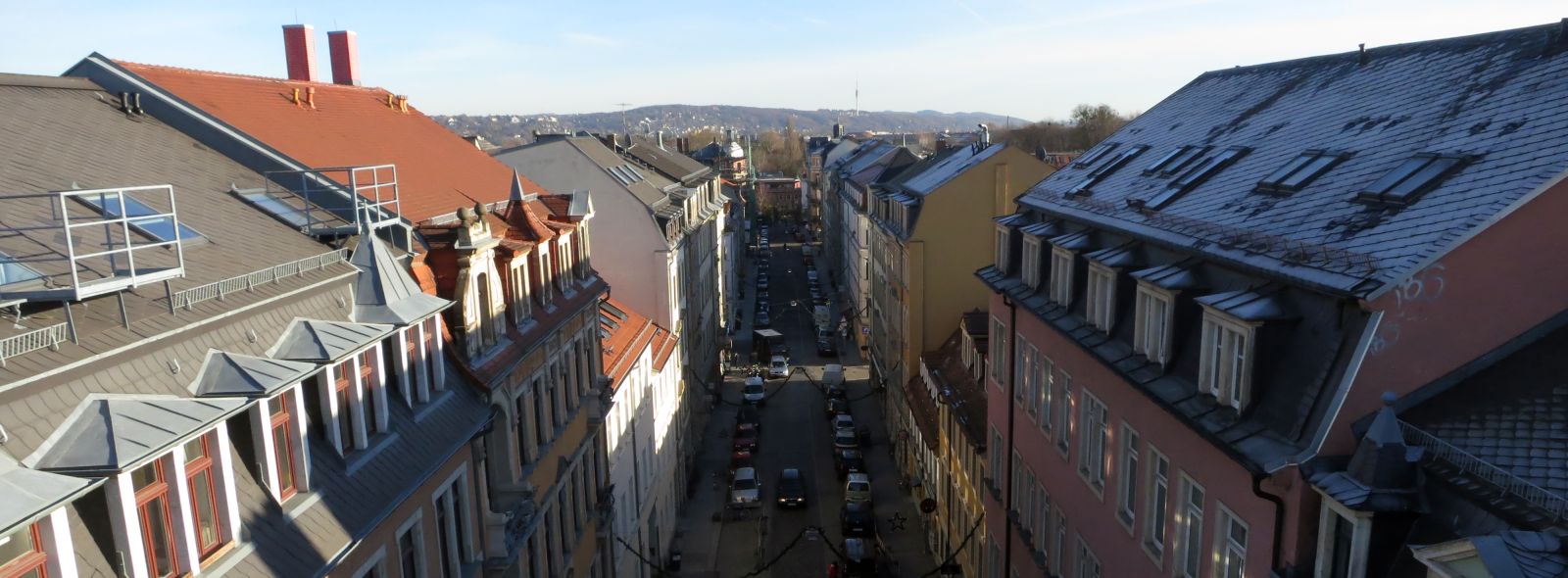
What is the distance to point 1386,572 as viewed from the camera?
9.70 metres

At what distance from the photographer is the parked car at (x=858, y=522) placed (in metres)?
35.7

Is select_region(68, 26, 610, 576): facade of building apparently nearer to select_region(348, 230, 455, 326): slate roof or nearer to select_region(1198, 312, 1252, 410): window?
select_region(348, 230, 455, 326): slate roof

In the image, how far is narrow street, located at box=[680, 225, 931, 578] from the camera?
34938 millimetres

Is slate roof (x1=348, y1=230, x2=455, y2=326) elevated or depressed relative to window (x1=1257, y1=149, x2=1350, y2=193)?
depressed

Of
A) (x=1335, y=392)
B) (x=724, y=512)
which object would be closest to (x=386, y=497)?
(x=1335, y=392)

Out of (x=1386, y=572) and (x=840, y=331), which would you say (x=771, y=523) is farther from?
(x=840, y=331)

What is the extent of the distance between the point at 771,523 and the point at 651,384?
7943 millimetres

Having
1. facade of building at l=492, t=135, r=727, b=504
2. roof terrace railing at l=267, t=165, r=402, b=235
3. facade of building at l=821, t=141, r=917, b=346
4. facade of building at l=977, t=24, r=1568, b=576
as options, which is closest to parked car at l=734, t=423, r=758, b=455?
facade of building at l=492, t=135, r=727, b=504

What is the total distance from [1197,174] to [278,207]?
52.4 ft

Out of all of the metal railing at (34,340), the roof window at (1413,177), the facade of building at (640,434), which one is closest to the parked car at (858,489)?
the facade of building at (640,434)

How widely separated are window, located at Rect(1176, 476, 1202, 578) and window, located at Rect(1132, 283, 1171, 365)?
2.02 metres

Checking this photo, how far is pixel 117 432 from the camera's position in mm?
7273

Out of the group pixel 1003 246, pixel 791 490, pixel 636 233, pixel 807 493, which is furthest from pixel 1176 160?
pixel 807 493

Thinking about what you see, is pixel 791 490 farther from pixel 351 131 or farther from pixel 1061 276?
pixel 351 131
